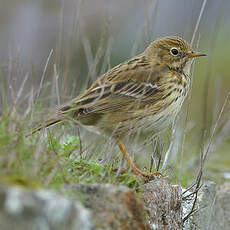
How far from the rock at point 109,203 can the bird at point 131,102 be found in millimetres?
1203

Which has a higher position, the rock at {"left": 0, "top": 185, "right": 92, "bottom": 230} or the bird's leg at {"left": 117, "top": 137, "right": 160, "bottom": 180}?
the rock at {"left": 0, "top": 185, "right": 92, "bottom": 230}

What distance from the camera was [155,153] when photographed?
585cm

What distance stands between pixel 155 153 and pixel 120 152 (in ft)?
1.62

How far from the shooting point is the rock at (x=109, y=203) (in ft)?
11.5

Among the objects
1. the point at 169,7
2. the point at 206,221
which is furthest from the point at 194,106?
the point at 206,221

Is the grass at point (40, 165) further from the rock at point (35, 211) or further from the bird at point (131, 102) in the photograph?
the bird at point (131, 102)

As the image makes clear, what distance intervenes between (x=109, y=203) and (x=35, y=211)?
0.81 meters

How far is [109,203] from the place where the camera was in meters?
3.59


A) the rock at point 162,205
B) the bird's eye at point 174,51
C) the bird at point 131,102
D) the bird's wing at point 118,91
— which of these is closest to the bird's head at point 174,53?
the bird's eye at point 174,51

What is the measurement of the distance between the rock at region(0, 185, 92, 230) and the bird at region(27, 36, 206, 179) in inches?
76.6

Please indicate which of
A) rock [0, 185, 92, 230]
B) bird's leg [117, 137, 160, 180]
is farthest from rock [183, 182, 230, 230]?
rock [0, 185, 92, 230]

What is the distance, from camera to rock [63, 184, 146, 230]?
138 inches

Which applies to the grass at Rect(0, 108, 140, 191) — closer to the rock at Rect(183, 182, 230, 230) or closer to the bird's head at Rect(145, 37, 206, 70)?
the rock at Rect(183, 182, 230, 230)

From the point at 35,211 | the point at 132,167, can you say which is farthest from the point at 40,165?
the point at 132,167
